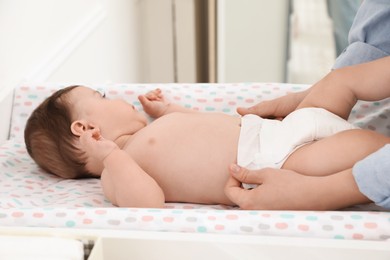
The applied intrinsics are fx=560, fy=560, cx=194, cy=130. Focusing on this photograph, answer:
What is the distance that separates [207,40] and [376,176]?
6.19 feet

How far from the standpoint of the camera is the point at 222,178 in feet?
3.47

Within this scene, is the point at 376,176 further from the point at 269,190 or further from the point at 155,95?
the point at 155,95

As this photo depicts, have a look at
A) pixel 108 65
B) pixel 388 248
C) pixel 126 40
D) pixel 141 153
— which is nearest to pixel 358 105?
pixel 141 153

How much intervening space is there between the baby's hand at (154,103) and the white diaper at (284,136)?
9.8 inches

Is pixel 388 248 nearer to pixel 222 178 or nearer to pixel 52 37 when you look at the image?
pixel 222 178

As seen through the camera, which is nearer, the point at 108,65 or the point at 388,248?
the point at 388,248

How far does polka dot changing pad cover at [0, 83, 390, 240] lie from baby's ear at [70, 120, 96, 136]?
0.11 meters

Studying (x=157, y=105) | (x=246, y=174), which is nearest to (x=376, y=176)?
(x=246, y=174)

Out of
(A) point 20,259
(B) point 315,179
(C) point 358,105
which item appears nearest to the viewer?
(A) point 20,259

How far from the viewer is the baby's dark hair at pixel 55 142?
45.6 inches

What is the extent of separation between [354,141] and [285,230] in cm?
28

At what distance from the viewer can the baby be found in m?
0.99

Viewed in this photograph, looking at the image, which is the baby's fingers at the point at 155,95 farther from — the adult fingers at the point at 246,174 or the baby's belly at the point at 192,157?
the adult fingers at the point at 246,174

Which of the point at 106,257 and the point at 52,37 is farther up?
the point at 52,37
